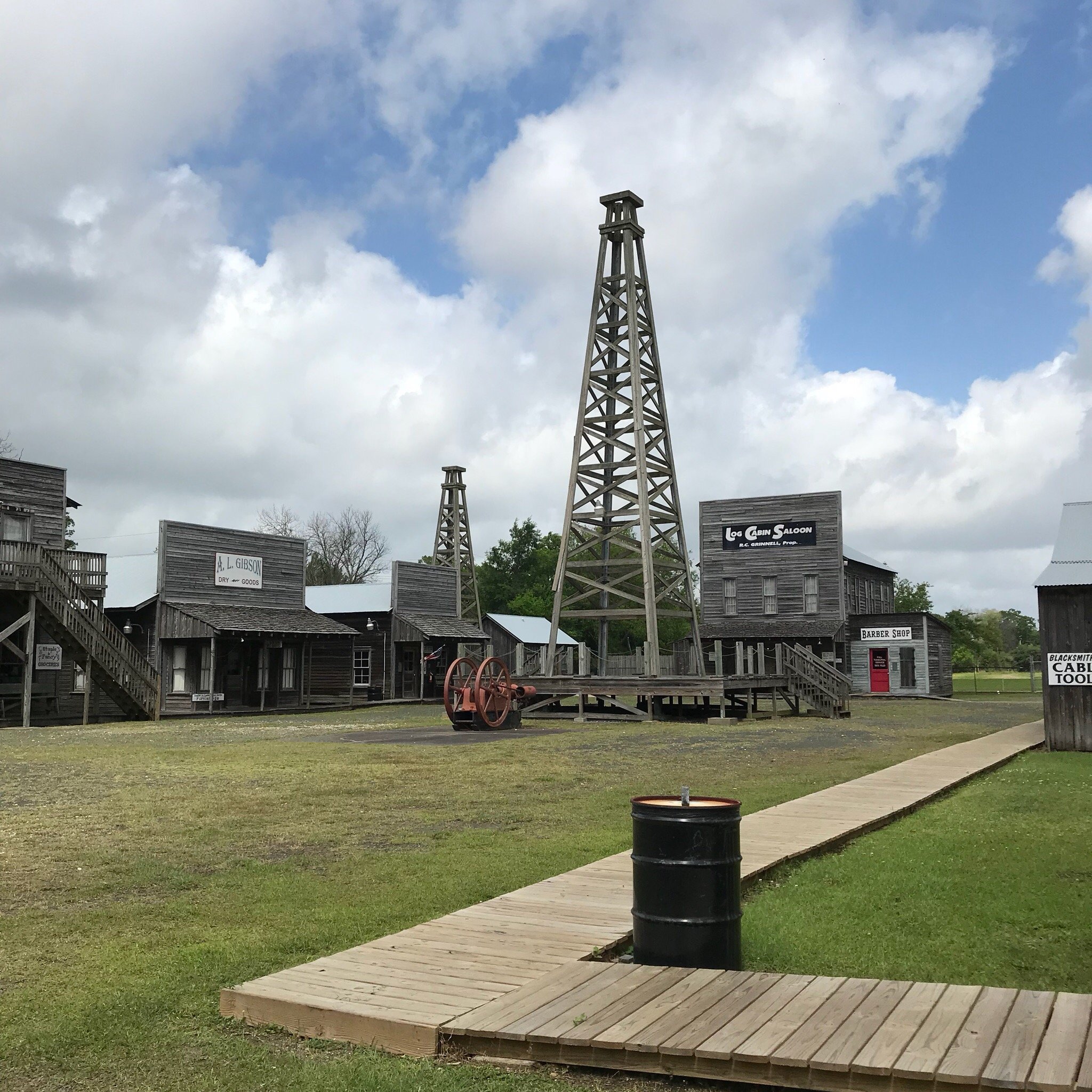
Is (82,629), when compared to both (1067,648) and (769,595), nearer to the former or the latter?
(1067,648)

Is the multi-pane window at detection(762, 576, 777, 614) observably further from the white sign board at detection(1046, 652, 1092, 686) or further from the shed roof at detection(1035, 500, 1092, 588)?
the white sign board at detection(1046, 652, 1092, 686)

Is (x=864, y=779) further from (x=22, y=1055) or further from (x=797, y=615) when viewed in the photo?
(x=797, y=615)

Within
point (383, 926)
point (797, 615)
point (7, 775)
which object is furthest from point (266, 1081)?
point (797, 615)

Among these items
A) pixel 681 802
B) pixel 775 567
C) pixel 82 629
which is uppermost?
pixel 775 567

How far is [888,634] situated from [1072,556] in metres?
29.1

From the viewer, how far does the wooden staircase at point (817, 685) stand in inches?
1326

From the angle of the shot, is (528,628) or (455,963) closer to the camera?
(455,963)

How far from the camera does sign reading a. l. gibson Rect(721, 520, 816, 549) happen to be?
48.6m

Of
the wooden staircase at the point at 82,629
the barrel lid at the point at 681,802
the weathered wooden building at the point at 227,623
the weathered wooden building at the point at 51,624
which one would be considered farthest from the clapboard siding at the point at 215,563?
the barrel lid at the point at 681,802

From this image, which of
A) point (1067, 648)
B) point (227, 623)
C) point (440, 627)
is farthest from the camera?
point (440, 627)

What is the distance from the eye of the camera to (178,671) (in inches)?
1391

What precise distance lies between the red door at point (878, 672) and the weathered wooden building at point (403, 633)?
54.4 feet

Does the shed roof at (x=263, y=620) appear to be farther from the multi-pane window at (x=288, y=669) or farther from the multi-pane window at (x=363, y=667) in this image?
the multi-pane window at (x=363, y=667)

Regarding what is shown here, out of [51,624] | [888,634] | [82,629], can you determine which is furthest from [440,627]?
[888,634]
